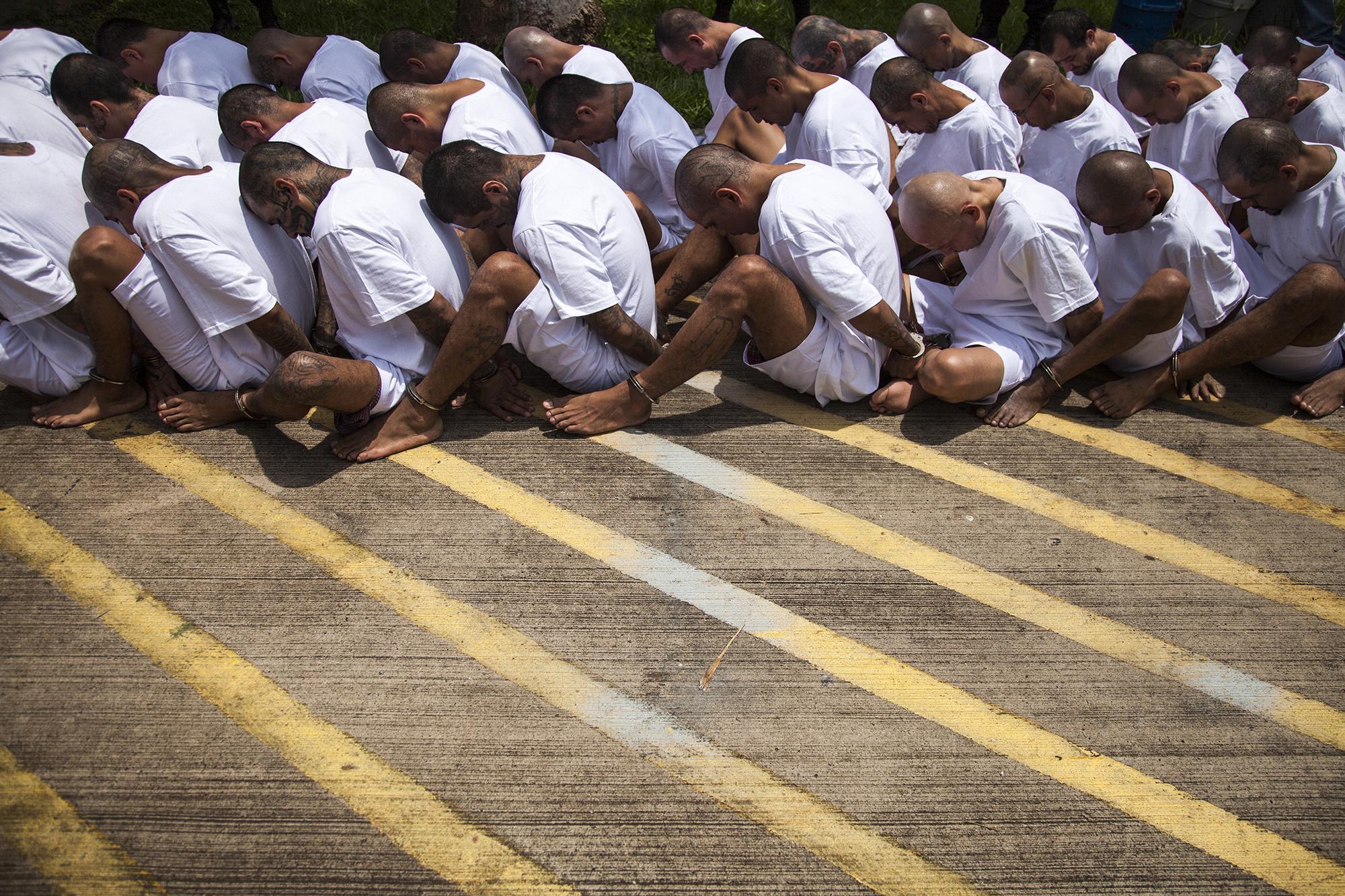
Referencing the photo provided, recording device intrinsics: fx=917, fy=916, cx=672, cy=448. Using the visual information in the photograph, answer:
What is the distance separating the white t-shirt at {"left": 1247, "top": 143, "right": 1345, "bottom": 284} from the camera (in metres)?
3.44

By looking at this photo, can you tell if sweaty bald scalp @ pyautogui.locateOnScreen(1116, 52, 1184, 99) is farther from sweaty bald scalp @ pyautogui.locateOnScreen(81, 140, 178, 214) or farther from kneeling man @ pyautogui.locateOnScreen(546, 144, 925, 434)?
sweaty bald scalp @ pyautogui.locateOnScreen(81, 140, 178, 214)

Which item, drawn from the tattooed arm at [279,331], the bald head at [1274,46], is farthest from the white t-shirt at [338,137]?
the bald head at [1274,46]

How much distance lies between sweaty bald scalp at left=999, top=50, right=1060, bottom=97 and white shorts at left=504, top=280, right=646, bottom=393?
235cm

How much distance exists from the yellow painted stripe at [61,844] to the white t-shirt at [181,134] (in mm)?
2741

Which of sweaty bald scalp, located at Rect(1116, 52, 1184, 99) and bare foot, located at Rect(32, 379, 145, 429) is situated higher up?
sweaty bald scalp, located at Rect(1116, 52, 1184, 99)

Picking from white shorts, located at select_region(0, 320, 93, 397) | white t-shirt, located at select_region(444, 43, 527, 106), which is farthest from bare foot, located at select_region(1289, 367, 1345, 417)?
white shorts, located at select_region(0, 320, 93, 397)

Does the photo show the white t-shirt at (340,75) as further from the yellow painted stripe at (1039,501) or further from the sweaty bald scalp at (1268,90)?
the sweaty bald scalp at (1268,90)

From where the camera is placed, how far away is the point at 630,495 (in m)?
3.12

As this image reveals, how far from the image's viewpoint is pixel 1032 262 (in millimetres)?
3324

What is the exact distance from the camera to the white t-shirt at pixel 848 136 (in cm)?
414

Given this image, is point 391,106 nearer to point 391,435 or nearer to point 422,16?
point 391,435

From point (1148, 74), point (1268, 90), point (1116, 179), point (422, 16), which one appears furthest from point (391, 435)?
point (422, 16)

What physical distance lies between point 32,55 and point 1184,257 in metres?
5.65

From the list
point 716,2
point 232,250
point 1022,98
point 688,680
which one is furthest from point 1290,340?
point 716,2
